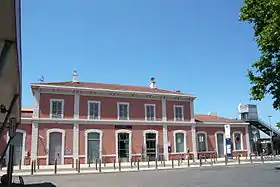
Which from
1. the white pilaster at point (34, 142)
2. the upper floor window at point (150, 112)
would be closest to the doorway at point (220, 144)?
the upper floor window at point (150, 112)

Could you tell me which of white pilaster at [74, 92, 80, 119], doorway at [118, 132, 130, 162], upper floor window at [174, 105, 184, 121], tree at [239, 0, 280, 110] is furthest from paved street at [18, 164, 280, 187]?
upper floor window at [174, 105, 184, 121]

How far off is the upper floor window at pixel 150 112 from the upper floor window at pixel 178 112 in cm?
259

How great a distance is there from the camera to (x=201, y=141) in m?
33.2

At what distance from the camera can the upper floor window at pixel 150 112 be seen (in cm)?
3075

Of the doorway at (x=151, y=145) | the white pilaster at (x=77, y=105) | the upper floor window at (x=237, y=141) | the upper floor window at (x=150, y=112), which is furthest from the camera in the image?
the upper floor window at (x=237, y=141)

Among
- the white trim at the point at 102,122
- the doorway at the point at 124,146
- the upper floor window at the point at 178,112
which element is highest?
the upper floor window at the point at 178,112

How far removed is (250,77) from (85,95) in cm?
1813

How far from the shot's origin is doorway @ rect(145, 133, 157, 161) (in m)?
30.0

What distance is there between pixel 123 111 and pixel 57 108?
21.5 ft

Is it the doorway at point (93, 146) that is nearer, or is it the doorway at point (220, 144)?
the doorway at point (93, 146)

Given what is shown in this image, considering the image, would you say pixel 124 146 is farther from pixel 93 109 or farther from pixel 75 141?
pixel 75 141

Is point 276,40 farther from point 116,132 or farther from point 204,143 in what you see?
point 204,143

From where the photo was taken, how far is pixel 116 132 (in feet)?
94.6

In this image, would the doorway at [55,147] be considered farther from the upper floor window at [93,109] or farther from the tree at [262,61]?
the tree at [262,61]
